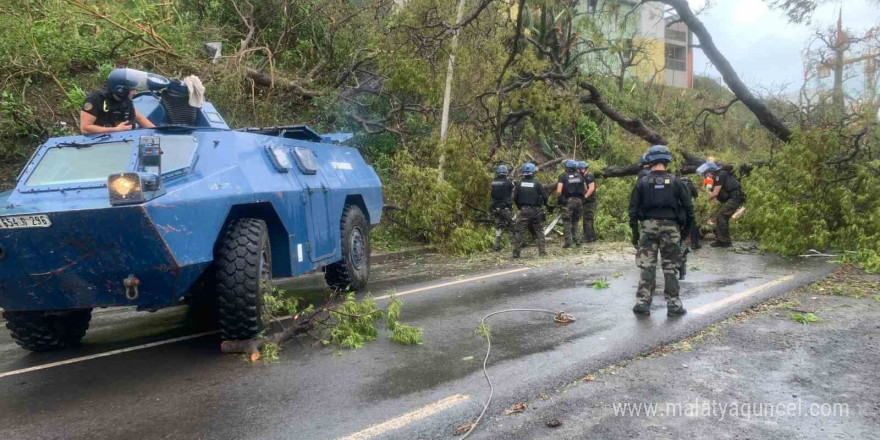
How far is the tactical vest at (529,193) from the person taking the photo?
12.6 meters

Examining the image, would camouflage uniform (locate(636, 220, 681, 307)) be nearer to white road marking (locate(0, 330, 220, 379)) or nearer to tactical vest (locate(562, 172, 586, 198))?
white road marking (locate(0, 330, 220, 379))

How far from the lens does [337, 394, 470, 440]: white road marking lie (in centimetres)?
386

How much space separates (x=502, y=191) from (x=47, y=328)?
8.54m

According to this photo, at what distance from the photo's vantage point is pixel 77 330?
20.9 feet

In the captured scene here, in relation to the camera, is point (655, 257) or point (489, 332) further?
point (655, 257)

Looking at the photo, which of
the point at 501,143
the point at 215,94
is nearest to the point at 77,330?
the point at 215,94

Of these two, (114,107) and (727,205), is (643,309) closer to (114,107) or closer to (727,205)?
(114,107)

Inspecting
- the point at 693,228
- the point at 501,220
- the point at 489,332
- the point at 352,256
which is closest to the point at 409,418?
the point at 489,332

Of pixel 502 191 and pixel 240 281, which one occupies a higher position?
pixel 502 191

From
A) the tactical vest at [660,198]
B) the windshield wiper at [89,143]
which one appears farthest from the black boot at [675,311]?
the windshield wiper at [89,143]

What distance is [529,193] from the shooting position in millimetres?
12656

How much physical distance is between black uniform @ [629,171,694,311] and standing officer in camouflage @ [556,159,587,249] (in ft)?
21.6

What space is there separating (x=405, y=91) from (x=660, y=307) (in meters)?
9.49

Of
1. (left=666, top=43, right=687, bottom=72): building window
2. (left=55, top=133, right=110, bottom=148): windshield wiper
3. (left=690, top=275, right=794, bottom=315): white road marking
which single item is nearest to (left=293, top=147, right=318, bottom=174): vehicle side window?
(left=55, top=133, right=110, bottom=148): windshield wiper
